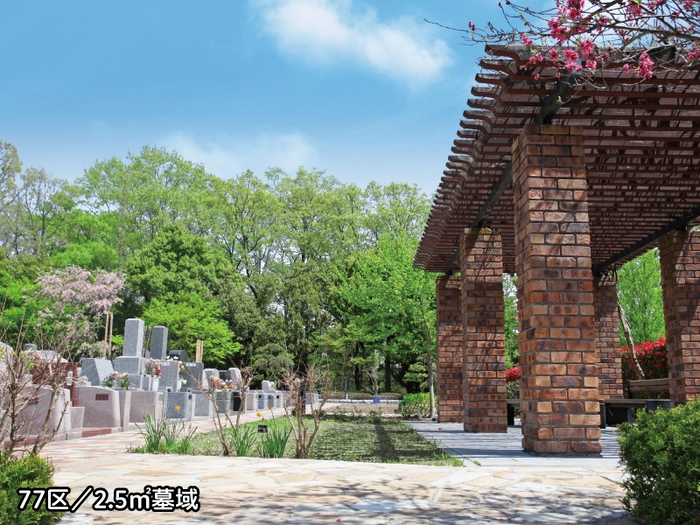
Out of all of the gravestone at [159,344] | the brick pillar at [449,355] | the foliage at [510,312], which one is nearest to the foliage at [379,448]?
the brick pillar at [449,355]

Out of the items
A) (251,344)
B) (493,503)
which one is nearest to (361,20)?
(493,503)

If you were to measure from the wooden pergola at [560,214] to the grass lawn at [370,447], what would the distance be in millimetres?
1098

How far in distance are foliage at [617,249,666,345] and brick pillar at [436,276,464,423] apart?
46.1ft

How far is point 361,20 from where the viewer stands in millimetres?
15500

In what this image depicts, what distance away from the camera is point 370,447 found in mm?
7492

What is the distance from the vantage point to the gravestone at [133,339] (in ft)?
51.0

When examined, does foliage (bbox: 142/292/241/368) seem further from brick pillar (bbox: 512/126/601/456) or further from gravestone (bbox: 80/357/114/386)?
brick pillar (bbox: 512/126/601/456)

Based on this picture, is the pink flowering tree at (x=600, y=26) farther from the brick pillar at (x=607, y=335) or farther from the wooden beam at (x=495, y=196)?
the brick pillar at (x=607, y=335)

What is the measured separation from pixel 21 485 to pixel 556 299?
4611mm

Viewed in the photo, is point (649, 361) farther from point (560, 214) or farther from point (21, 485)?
point (21, 485)

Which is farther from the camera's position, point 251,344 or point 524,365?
point 251,344

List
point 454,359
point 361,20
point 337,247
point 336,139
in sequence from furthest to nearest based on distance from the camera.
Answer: point 337,247
point 336,139
point 361,20
point 454,359

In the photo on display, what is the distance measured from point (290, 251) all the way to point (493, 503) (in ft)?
125

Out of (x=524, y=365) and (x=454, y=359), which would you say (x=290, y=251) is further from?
(x=524, y=365)
